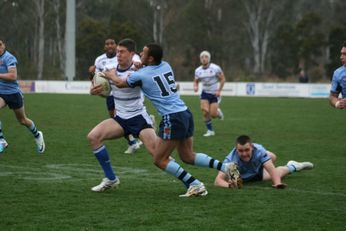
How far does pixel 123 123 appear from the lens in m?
8.81

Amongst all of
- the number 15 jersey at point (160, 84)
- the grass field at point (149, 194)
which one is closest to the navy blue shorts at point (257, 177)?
the grass field at point (149, 194)

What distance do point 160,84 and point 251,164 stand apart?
1964 mm

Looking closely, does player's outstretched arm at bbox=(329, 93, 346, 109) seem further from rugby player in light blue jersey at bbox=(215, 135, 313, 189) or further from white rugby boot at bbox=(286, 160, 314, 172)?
rugby player in light blue jersey at bbox=(215, 135, 313, 189)

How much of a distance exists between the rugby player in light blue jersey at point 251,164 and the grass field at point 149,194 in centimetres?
16

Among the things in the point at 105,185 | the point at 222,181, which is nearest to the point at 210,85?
the point at 222,181

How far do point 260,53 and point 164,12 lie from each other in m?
9.98

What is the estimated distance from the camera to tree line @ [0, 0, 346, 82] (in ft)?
199

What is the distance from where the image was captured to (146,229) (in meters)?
6.44

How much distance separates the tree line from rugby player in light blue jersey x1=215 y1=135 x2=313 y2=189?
164 feet

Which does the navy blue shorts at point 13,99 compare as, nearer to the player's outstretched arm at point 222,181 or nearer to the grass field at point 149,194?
the grass field at point 149,194

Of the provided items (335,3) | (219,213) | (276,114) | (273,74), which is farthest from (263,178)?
(335,3)

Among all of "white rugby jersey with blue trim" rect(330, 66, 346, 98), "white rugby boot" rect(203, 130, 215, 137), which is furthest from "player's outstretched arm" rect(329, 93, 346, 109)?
"white rugby boot" rect(203, 130, 215, 137)

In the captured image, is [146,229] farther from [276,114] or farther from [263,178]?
[276,114]

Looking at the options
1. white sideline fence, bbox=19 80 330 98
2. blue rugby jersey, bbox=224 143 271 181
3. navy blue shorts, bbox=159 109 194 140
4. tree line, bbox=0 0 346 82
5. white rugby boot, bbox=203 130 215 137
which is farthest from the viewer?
tree line, bbox=0 0 346 82
